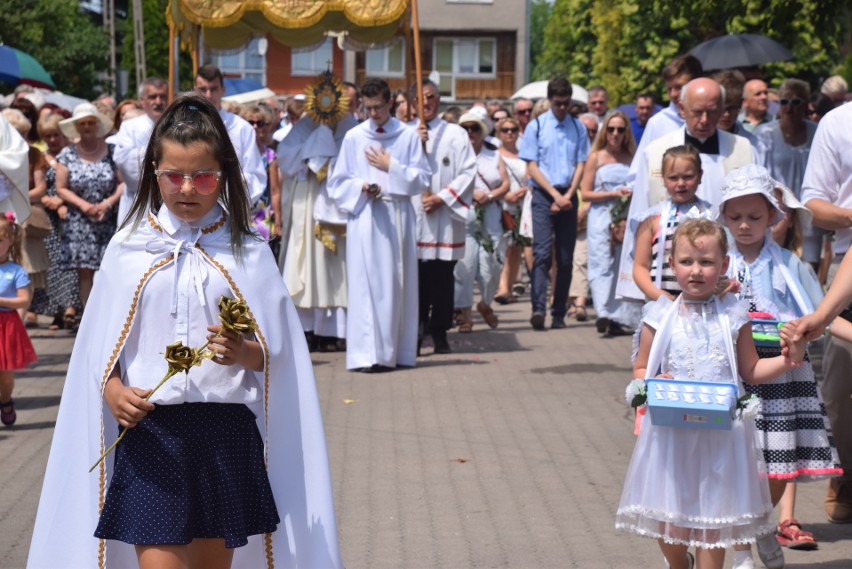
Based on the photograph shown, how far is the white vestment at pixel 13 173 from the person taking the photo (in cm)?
1118

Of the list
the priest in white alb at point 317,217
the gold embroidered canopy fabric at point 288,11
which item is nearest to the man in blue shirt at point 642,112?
the gold embroidered canopy fabric at point 288,11

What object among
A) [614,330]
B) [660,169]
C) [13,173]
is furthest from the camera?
[614,330]

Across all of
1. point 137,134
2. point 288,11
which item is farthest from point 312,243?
point 288,11

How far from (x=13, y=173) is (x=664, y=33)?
41.5 m

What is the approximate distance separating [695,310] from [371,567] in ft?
5.67

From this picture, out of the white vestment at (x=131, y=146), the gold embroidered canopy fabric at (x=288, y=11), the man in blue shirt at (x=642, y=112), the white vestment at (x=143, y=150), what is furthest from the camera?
the man in blue shirt at (x=642, y=112)

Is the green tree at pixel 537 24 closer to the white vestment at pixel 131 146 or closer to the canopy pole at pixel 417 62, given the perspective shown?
the canopy pole at pixel 417 62

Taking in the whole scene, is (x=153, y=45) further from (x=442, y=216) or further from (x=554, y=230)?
(x=442, y=216)

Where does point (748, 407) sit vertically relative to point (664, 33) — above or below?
below

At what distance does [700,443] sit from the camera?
19.0ft

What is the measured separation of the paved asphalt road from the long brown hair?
2169 mm

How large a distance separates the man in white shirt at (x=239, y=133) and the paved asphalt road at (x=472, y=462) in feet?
5.22

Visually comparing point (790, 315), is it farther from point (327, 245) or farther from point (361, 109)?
point (361, 109)

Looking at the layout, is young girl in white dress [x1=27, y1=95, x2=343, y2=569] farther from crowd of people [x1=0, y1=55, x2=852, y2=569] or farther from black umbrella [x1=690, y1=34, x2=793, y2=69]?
black umbrella [x1=690, y1=34, x2=793, y2=69]
